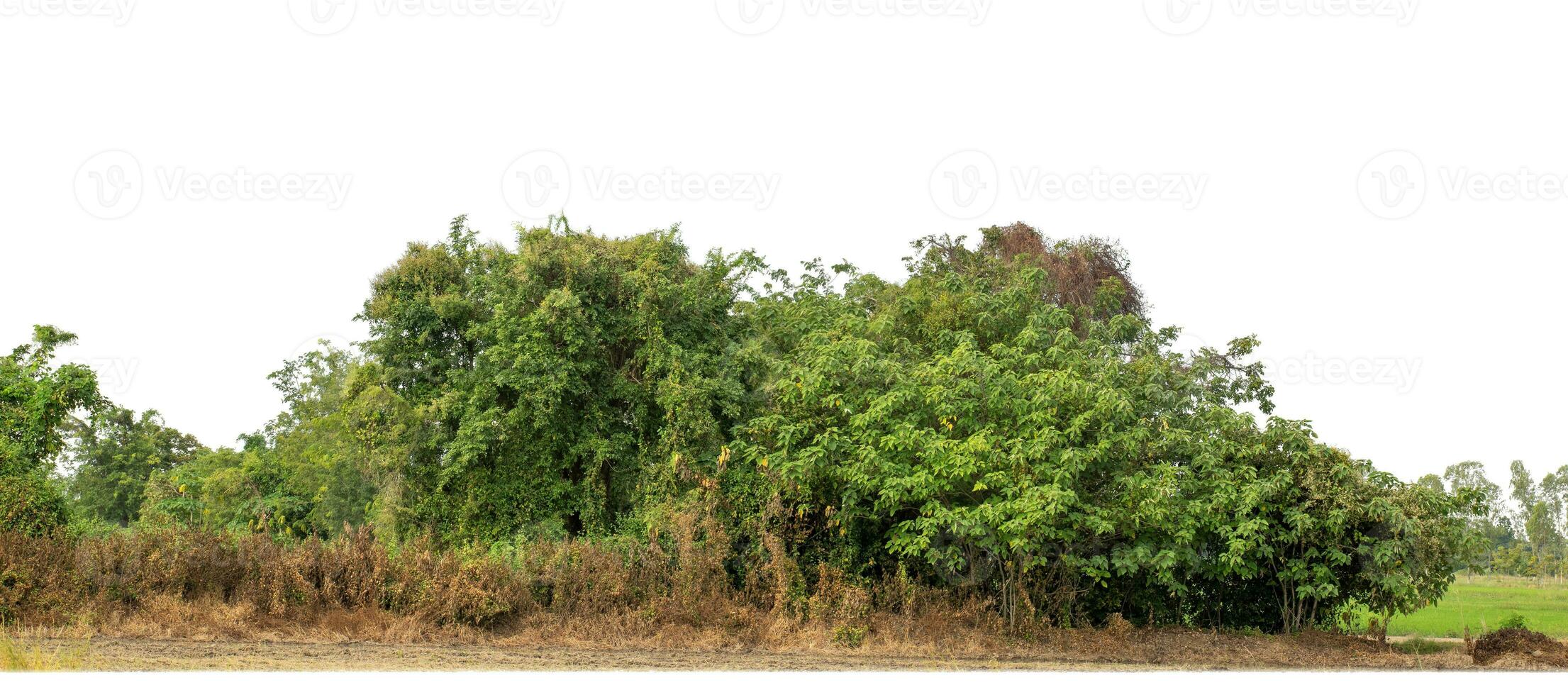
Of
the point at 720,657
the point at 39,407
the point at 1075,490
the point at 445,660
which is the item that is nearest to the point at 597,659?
the point at 720,657

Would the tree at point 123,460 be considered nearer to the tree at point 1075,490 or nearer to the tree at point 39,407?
the tree at point 39,407

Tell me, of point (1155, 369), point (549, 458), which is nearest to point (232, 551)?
point (549, 458)

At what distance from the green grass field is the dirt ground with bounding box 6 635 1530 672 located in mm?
4394

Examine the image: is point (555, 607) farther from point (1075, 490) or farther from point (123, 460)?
point (123, 460)

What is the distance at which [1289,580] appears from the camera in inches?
694

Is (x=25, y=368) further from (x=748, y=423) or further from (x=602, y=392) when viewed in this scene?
(x=748, y=423)

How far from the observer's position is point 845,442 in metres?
16.4

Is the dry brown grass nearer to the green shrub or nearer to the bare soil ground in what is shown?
the bare soil ground

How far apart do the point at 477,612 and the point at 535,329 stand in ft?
17.4

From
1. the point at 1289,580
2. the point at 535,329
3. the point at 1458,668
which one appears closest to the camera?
the point at 1458,668

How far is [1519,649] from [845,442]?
35.9 feet

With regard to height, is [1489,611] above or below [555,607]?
below

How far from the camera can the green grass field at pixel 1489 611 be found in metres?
21.8

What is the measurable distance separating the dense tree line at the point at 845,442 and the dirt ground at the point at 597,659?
3.85ft
